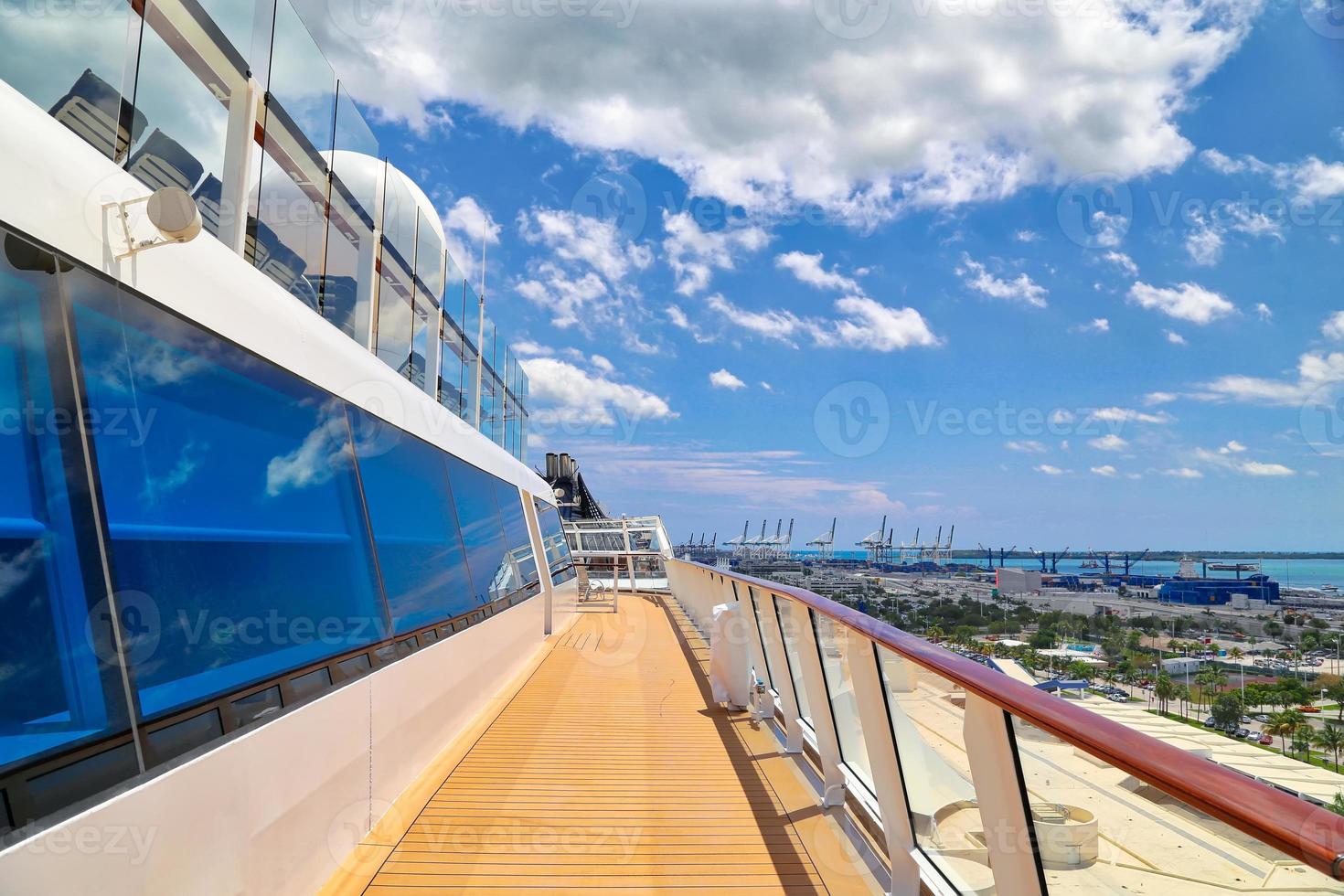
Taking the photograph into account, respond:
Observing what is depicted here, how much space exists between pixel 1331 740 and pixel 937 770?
4.83 ft

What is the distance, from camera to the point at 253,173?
3.18m

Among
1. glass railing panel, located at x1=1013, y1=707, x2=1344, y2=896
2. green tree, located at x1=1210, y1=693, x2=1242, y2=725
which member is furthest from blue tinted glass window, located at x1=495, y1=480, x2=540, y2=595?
glass railing panel, located at x1=1013, y1=707, x2=1344, y2=896

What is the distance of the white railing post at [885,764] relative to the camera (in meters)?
2.42

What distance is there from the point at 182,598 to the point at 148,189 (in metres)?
1.23

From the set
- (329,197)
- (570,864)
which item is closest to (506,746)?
(570,864)

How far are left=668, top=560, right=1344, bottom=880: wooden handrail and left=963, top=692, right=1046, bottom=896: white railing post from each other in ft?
0.27

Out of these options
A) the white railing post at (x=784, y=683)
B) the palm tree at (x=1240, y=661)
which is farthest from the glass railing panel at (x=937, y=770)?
the white railing post at (x=784, y=683)

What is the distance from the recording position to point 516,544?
8.38m

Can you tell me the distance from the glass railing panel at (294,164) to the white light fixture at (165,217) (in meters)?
1.11

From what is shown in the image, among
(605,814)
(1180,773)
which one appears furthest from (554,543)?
(1180,773)

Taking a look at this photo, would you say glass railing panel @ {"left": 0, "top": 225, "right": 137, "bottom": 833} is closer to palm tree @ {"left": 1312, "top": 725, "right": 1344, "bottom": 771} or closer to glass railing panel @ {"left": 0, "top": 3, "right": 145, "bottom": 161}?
glass railing panel @ {"left": 0, "top": 3, "right": 145, "bottom": 161}

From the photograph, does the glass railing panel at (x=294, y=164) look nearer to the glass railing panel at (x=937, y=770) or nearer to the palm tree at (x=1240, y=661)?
the glass railing panel at (x=937, y=770)

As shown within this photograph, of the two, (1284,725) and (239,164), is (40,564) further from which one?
(1284,725)

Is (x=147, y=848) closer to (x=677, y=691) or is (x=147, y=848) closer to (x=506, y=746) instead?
(x=506, y=746)
